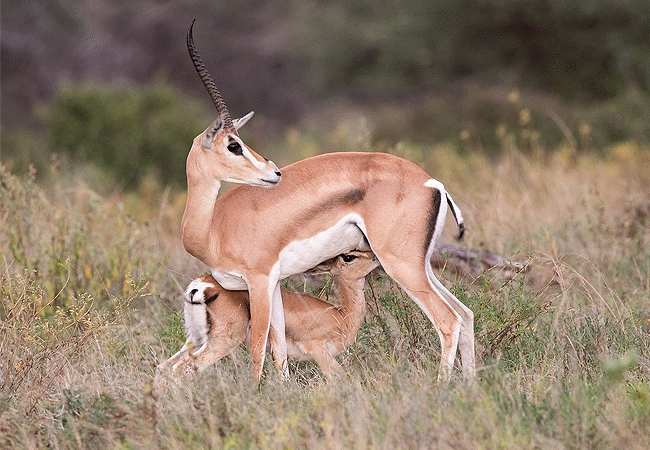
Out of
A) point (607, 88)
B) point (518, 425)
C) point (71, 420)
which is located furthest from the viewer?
point (607, 88)

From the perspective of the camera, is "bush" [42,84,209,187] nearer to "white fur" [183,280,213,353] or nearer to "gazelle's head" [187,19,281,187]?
"white fur" [183,280,213,353]

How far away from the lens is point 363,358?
5.50 m

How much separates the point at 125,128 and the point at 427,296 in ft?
33.0

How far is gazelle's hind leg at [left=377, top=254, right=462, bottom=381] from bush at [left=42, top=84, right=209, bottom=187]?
8.73m

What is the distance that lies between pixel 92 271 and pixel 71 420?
2803 mm

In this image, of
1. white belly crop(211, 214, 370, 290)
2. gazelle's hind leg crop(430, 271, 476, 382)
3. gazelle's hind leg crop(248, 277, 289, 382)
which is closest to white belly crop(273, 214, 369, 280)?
white belly crop(211, 214, 370, 290)

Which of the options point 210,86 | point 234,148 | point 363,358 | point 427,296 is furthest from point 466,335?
point 210,86

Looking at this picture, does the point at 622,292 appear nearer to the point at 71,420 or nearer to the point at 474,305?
the point at 474,305

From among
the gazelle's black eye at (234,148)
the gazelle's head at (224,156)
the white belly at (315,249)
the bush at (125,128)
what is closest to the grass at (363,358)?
the white belly at (315,249)

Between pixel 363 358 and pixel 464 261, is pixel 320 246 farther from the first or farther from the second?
pixel 464 261

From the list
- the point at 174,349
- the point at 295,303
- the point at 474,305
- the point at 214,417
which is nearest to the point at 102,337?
the point at 174,349

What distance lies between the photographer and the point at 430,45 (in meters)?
22.0

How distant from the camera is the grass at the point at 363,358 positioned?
392cm

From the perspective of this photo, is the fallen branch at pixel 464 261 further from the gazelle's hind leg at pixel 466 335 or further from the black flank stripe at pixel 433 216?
the black flank stripe at pixel 433 216
